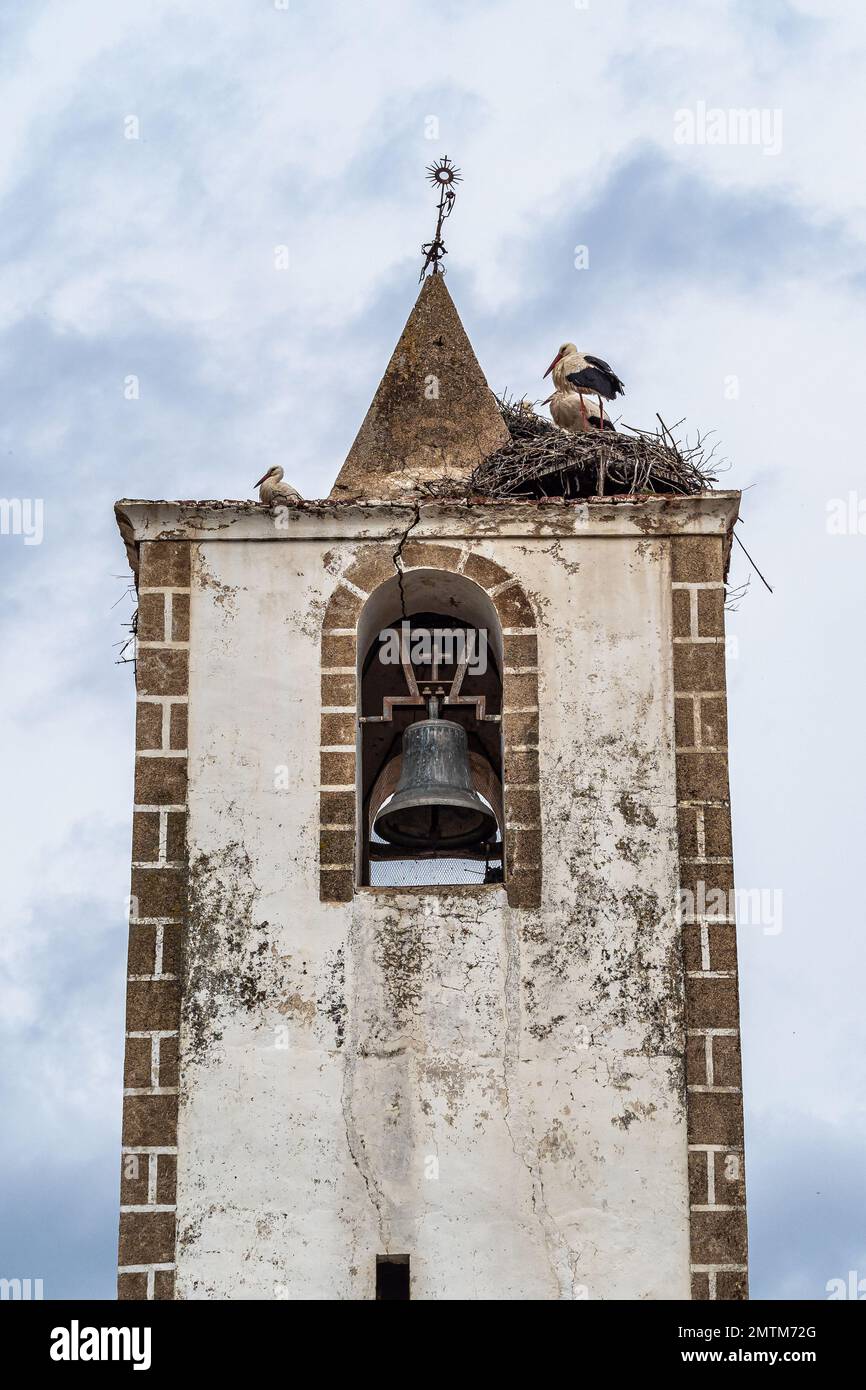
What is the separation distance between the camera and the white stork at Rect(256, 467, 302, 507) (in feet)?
48.0

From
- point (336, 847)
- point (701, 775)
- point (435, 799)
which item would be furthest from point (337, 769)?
point (701, 775)

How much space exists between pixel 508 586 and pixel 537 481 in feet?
2.90

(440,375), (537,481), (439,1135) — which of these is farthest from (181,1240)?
(440,375)

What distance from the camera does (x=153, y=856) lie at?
13812 mm

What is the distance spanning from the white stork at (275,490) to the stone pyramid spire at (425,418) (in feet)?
2.69

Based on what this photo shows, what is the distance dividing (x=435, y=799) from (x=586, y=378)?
3050 mm

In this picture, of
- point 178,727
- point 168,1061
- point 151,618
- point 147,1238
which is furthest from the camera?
point 151,618

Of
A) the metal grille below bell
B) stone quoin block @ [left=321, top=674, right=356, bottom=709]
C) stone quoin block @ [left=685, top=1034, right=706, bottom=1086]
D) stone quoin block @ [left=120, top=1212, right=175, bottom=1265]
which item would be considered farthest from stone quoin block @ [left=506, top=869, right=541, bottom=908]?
stone quoin block @ [left=120, top=1212, right=175, bottom=1265]

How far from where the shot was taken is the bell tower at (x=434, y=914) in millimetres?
13070

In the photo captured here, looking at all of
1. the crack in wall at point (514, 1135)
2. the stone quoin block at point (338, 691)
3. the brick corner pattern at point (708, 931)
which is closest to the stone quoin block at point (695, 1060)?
the brick corner pattern at point (708, 931)

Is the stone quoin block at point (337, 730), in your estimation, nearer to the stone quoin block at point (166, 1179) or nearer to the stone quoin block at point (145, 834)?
the stone quoin block at point (145, 834)

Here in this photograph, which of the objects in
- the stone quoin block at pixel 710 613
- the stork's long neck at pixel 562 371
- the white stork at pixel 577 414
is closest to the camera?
the stone quoin block at pixel 710 613

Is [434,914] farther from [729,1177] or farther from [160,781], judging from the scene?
[729,1177]

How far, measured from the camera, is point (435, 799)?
46.4 ft
